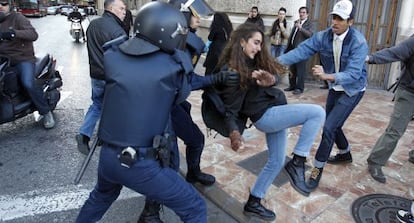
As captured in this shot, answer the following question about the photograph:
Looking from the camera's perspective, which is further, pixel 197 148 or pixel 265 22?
pixel 265 22

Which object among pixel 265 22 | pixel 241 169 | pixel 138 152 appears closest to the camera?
pixel 138 152

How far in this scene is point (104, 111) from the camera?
2023mm

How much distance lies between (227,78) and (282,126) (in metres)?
0.58

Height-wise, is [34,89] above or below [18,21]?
below

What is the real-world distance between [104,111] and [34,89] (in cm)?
322

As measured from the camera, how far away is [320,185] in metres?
3.62

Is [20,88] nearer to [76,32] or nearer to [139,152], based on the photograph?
[139,152]

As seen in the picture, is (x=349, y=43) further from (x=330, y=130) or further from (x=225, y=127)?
(x=225, y=127)

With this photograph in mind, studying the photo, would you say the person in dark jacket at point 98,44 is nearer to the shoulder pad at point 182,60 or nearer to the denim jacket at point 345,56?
the denim jacket at point 345,56

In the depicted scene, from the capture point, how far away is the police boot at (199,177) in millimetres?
3537

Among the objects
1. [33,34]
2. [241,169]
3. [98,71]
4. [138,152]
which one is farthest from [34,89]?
[138,152]

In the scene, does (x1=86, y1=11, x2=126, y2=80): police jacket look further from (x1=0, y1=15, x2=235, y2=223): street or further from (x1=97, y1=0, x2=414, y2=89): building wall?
(x1=97, y1=0, x2=414, y2=89): building wall

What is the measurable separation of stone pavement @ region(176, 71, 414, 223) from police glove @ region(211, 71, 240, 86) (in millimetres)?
1285

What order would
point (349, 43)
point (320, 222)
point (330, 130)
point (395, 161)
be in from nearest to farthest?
point (320, 222), point (349, 43), point (330, 130), point (395, 161)
